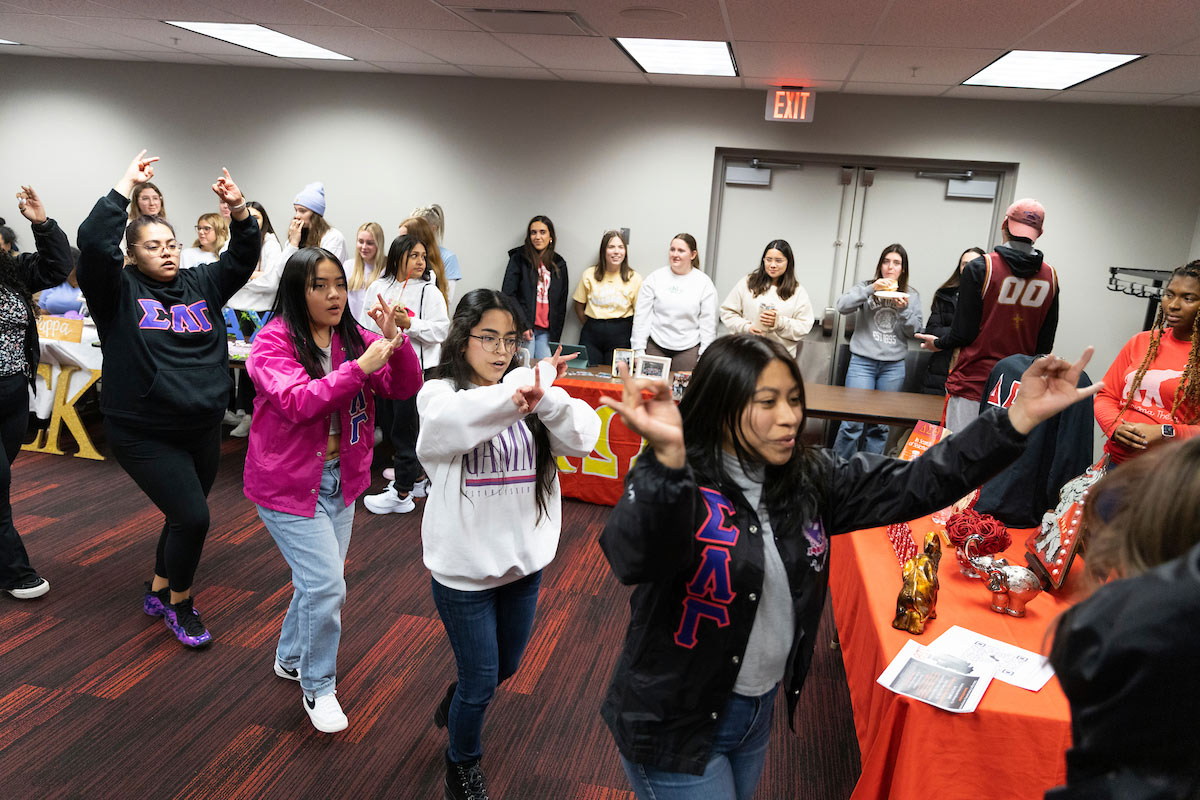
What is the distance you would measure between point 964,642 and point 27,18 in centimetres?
625

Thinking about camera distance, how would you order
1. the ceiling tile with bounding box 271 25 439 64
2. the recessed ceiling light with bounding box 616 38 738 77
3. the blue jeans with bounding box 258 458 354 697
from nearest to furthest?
the blue jeans with bounding box 258 458 354 697
the recessed ceiling light with bounding box 616 38 738 77
the ceiling tile with bounding box 271 25 439 64

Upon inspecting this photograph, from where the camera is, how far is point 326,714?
2385 mm

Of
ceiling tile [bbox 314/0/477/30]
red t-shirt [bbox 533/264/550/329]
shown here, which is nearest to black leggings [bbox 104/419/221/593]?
ceiling tile [bbox 314/0/477/30]

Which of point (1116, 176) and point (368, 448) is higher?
point (1116, 176)

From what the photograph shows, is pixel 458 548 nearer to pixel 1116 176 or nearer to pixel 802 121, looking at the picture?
pixel 802 121

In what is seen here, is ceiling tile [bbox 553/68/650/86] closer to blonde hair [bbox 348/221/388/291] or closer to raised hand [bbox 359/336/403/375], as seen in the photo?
blonde hair [bbox 348/221/388/291]

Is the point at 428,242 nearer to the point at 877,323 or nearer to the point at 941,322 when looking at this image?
the point at 877,323

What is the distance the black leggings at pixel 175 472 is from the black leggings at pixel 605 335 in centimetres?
344

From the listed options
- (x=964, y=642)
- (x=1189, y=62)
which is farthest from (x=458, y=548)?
(x=1189, y=62)

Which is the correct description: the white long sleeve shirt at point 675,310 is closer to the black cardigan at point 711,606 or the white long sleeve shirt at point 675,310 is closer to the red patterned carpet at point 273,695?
the red patterned carpet at point 273,695

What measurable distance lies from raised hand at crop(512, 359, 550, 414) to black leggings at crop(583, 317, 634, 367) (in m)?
4.11

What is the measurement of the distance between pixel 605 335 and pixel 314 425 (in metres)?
3.89

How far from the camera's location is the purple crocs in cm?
282

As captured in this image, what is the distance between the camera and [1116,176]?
568cm
